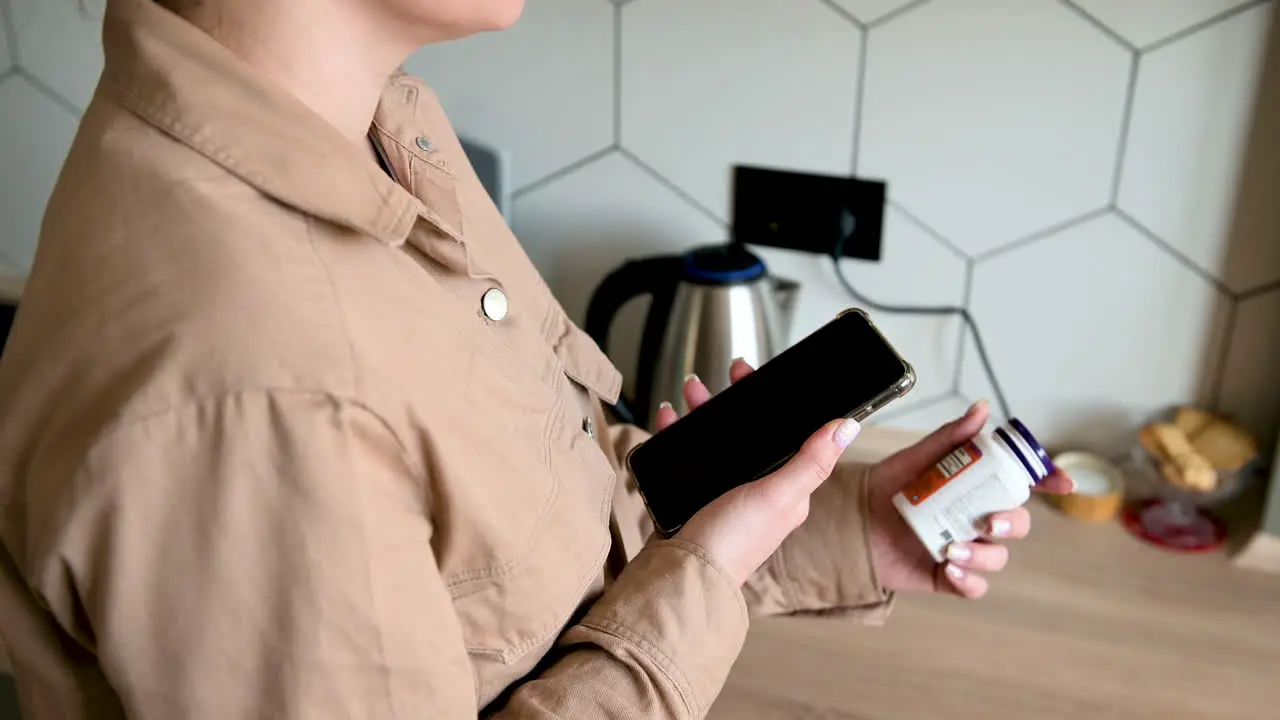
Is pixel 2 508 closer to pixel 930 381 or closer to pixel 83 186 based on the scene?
pixel 83 186

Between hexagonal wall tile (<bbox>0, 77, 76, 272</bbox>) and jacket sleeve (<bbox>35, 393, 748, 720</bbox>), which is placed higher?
jacket sleeve (<bbox>35, 393, 748, 720</bbox>)

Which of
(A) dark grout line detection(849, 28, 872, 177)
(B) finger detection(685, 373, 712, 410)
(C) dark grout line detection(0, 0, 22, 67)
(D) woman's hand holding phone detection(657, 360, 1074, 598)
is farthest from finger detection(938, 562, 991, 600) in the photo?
(C) dark grout line detection(0, 0, 22, 67)

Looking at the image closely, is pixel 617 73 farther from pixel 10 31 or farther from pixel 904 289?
→ pixel 10 31

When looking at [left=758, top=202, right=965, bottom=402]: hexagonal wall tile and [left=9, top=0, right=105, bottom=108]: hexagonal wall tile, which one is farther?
[left=9, top=0, right=105, bottom=108]: hexagonal wall tile

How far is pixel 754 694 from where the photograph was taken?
89 cm

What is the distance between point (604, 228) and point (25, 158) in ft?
2.44

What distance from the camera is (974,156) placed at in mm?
1047

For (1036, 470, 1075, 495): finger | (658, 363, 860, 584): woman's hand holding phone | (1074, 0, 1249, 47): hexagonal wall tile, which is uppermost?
(1074, 0, 1249, 47): hexagonal wall tile

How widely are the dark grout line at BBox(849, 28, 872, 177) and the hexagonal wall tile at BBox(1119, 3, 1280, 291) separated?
0.77 feet

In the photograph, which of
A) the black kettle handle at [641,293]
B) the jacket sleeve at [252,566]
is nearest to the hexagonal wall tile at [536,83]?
the black kettle handle at [641,293]

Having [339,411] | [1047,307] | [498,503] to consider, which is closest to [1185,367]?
[1047,307]

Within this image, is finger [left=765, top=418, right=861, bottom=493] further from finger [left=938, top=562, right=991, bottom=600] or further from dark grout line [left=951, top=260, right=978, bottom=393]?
dark grout line [left=951, top=260, right=978, bottom=393]

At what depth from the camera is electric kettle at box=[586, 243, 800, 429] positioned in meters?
1.07

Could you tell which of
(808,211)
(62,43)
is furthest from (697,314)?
(62,43)
